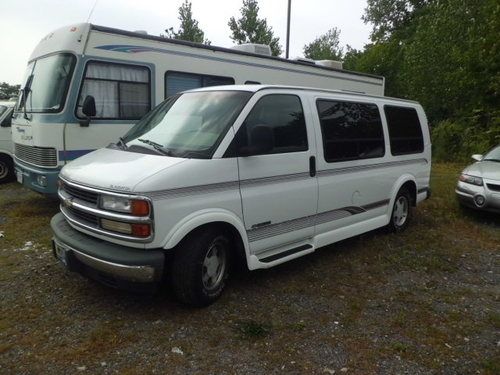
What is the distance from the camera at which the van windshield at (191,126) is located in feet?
13.6

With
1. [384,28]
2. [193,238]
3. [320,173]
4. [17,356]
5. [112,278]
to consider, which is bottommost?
[17,356]

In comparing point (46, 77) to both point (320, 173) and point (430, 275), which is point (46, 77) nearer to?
point (320, 173)

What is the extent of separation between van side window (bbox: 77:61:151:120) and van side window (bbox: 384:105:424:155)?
4.09m

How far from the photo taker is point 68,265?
13.2ft

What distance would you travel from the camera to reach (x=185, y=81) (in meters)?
8.34

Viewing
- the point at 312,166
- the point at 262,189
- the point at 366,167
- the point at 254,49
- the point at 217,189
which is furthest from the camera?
the point at 254,49

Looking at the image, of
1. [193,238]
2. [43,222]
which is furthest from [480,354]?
[43,222]

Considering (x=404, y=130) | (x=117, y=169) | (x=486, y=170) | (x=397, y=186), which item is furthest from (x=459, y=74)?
(x=117, y=169)

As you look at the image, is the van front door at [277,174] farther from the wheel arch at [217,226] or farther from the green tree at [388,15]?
the green tree at [388,15]

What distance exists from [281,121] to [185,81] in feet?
13.7

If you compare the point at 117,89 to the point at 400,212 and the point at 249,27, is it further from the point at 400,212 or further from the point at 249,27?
the point at 249,27

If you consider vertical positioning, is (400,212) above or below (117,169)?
below

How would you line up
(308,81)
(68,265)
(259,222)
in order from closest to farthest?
(68,265) → (259,222) → (308,81)

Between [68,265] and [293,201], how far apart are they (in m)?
2.24
